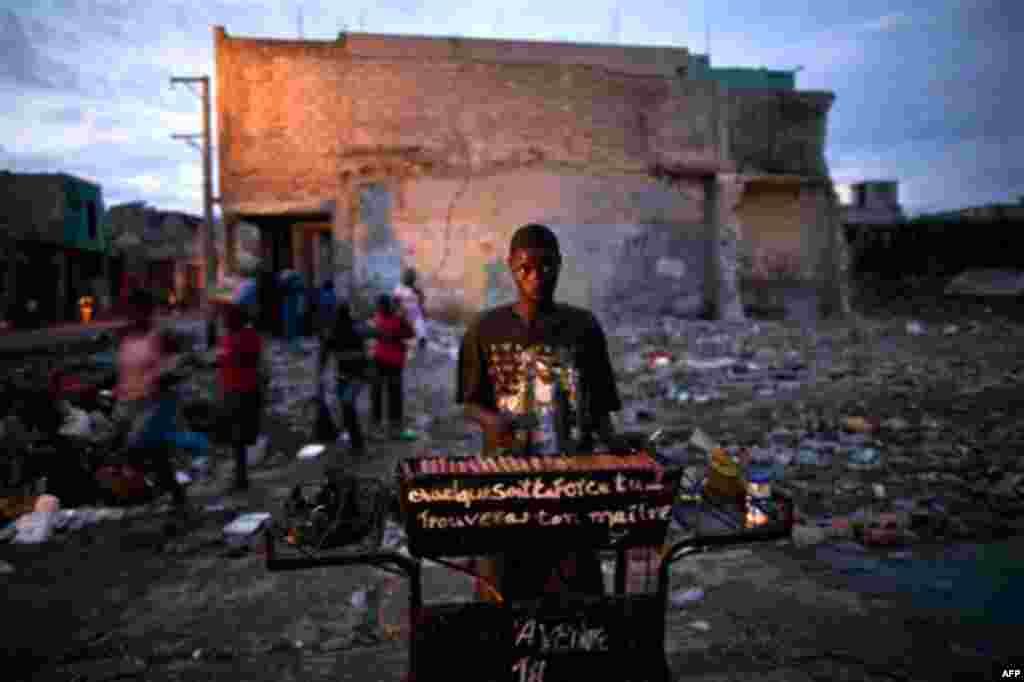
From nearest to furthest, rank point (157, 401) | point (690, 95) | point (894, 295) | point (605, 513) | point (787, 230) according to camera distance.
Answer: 1. point (605, 513)
2. point (157, 401)
3. point (690, 95)
4. point (787, 230)
5. point (894, 295)

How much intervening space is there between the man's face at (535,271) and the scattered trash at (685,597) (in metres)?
1.99

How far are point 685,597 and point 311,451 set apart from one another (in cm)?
415

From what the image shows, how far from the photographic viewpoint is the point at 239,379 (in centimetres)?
552

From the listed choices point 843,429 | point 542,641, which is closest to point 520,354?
point 542,641

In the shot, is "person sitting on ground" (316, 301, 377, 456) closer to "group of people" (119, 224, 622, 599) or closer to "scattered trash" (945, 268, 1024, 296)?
"group of people" (119, 224, 622, 599)

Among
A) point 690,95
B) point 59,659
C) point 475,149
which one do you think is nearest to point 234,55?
point 475,149

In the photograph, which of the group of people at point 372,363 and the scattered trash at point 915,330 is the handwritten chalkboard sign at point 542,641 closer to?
the group of people at point 372,363

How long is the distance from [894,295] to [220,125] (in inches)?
815

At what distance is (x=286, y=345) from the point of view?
539 inches

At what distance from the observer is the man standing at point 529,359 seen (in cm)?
215

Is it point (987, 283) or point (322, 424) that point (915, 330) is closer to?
point (987, 283)

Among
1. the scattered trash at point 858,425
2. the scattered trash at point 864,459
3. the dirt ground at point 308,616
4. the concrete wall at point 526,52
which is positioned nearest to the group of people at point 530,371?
the dirt ground at point 308,616

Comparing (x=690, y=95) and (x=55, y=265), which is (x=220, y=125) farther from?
(x=55, y=265)

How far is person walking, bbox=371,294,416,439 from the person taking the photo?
22.9 feet
